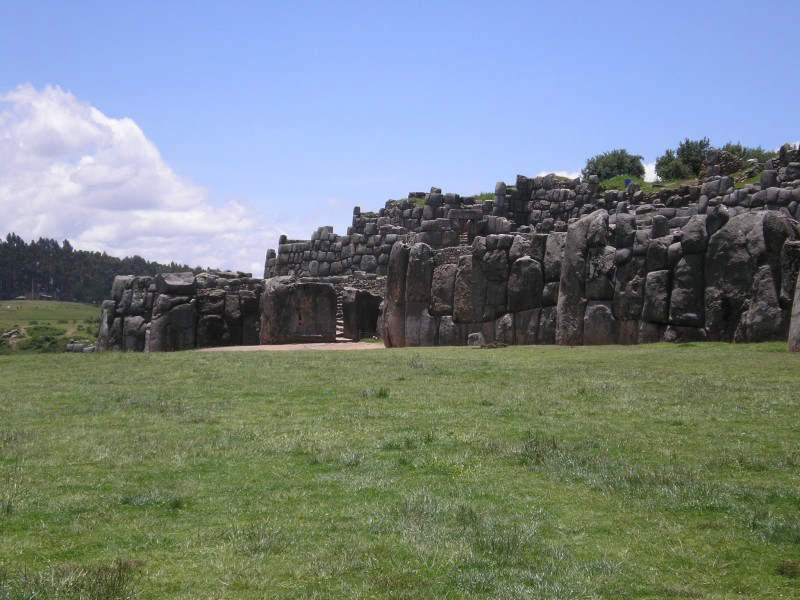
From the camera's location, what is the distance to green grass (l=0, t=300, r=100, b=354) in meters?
58.4

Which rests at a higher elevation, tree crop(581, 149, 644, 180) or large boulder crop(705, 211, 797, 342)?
tree crop(581, 149, 644, 180)

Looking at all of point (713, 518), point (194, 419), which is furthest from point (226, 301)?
point (713, 518)

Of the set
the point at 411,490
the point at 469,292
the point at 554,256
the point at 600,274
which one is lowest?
the point at 411,490

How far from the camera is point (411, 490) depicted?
27.8ft

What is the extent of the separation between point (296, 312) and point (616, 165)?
1448 inches

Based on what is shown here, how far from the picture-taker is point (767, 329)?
1975cm

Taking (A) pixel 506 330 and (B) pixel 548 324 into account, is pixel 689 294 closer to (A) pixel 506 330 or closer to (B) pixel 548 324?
(B) pixel 548 324

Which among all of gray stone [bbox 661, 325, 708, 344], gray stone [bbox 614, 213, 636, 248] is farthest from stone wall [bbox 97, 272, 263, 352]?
gray stone [bbox 661, 325, 708, 344]

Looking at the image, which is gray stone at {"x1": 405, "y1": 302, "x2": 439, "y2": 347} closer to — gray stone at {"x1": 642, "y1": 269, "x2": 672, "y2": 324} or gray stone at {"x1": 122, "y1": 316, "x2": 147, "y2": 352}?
gray stone at {"x1": 642, "y1": 269, "x2": 672, "y2": 324}

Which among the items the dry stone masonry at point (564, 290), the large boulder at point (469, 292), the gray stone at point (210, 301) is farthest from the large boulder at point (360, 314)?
the large boulder at point (469, 292)

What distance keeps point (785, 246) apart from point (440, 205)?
31.2 metres

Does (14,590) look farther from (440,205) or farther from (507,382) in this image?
(440,205)

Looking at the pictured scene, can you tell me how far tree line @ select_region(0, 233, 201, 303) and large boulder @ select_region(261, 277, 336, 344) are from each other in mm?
84350

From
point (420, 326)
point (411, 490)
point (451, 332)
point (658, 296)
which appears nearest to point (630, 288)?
point (658, 296)
